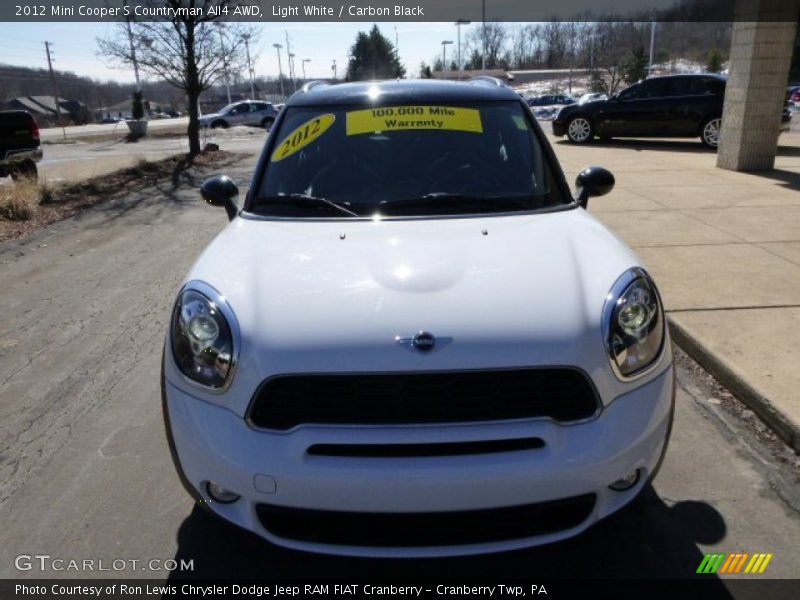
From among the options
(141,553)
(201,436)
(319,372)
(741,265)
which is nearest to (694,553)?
(319,372)

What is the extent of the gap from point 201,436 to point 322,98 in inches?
92.9

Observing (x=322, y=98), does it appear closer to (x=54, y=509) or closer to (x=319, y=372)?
(x=319, y=372)

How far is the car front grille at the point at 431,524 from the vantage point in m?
2.06

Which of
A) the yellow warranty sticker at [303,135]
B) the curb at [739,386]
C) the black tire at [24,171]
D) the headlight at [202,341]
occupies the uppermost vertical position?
the yellow warranty sticker at [303,135]

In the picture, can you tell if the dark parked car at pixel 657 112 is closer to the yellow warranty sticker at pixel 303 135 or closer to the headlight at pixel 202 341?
the yellow warranty sticker at pixel 303 135

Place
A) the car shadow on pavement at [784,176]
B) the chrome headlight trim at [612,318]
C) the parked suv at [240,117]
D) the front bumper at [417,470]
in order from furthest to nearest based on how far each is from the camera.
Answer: the parked suv at [240,117] < the car shadow on pavement at [784,176] < the chrome headlight trim at [612,318] < the front bumper at [417,470]

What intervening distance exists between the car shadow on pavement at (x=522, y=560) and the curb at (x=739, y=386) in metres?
0.86

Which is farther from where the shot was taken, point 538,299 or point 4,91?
point 4,91

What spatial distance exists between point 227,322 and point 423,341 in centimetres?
70

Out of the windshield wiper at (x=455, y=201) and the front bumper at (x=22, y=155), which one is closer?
the windshield wiper at (x=455, y=201)

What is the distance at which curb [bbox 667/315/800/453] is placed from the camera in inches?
127

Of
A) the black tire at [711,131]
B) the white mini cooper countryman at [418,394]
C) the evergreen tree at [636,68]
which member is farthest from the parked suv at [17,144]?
the evergreen tree at [636,68]

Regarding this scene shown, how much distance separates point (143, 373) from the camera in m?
4.25

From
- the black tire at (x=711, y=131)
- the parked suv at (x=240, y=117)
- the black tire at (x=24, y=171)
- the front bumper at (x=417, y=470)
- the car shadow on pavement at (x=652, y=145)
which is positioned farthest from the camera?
the parked suv at (x=240, y=117)
